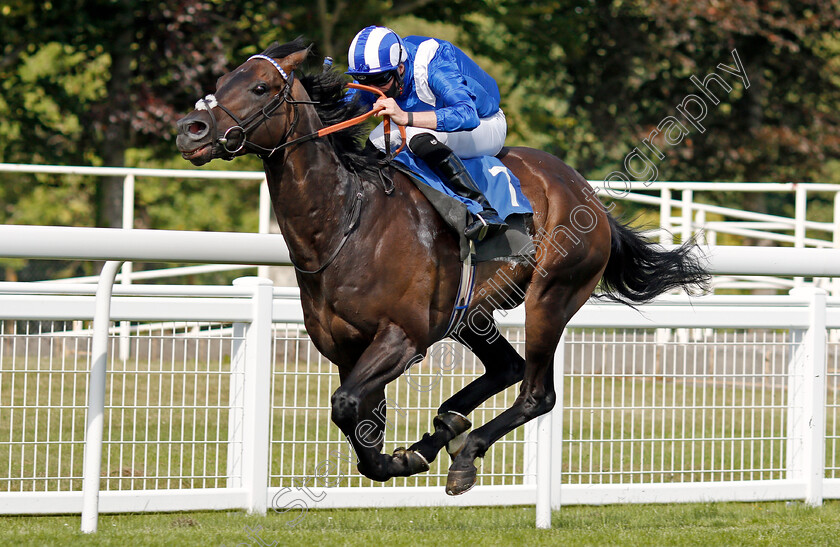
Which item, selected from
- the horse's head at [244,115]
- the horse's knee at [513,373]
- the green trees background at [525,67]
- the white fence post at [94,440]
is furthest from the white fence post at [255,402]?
the green trees background at [525,67]

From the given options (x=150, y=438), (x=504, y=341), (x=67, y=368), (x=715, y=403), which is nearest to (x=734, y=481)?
(x=715, y=403)

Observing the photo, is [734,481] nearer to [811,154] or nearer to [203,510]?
[203,510]

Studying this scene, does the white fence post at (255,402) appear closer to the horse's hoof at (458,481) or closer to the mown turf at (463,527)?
the mown turf at (463,527)

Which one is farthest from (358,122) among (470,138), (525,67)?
(525,67)

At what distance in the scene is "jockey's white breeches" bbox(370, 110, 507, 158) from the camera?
4.20 metres

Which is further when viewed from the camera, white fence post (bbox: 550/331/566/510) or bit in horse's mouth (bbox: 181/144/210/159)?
white fence post (bbox: 550/331/566/510)

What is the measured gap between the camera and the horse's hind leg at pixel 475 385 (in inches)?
165

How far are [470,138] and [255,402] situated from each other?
1.67 meters

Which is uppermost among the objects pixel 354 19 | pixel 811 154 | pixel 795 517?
pixel 354 19

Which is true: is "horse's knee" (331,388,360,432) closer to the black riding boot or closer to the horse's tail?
the black riding boot

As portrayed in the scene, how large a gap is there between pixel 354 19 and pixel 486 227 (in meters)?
9.33

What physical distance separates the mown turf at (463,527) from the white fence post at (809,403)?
195 mm

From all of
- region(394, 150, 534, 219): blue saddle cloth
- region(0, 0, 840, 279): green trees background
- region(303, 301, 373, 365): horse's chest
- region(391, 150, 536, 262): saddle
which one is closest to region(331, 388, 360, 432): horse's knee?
region(303, 301, 373, 365): horse's chest

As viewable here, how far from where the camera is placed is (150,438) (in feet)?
16.5
